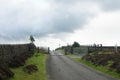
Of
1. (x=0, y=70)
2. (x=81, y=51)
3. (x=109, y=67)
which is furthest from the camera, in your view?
(x=81, y=51)

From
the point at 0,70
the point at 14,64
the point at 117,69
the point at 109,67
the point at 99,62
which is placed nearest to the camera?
the point at 0,70

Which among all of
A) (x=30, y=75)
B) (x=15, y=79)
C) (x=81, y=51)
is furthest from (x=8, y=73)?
(x=81, y=51)

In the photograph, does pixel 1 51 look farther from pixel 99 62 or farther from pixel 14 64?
pixel 99 62

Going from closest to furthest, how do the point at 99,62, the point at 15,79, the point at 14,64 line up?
the point at 15,79, the point at 14,64, the point at 99,62

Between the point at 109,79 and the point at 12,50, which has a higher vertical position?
the point at 12,50

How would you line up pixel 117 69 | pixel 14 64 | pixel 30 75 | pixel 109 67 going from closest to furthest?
1. pixel 30 75
2. pixel 14 64
3. pixel 117 69
4. pixel 109 67

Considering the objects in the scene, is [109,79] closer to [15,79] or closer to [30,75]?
[30,75]

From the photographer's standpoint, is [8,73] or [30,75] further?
[30,75]

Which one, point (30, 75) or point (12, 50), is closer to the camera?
point (30, 75)

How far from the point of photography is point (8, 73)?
24609 mm

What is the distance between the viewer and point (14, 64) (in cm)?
3153

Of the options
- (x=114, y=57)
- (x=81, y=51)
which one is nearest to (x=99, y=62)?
(x=114, y=57)

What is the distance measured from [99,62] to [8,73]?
23579mm

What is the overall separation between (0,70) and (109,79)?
1122cm
